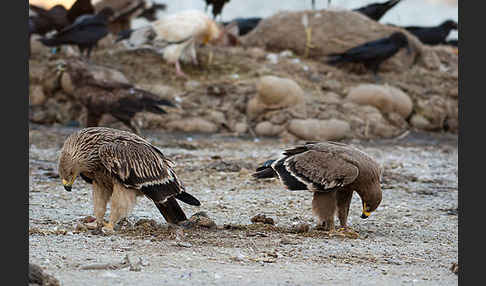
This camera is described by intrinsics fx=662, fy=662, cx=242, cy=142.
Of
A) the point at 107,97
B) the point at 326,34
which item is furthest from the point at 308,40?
the point at 107,97

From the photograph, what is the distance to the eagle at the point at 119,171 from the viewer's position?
14.9ft

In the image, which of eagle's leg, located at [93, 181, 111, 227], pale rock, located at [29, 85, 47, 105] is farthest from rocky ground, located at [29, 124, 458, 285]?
pale rock, located at [29, 85, 47, 105]

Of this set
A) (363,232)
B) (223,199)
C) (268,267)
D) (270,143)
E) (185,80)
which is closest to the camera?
(268,267)

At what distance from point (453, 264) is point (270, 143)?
712 centimetres

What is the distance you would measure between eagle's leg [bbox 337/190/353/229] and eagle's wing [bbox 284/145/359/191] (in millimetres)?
358

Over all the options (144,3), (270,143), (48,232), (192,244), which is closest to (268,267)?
(192,244)

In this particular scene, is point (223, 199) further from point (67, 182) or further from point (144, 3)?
point (144, 3)

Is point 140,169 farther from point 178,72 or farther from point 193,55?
point 193,55

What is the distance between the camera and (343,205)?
523cm

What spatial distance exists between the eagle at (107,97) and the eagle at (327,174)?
207 inches

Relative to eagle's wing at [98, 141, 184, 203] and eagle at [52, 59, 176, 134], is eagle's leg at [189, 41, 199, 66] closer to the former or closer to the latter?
eagle at [52, 59, 176, 134]

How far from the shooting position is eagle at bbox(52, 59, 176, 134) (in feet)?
33.2

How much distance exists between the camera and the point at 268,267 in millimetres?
3770

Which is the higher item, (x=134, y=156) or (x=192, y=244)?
(x=134, y=156)
